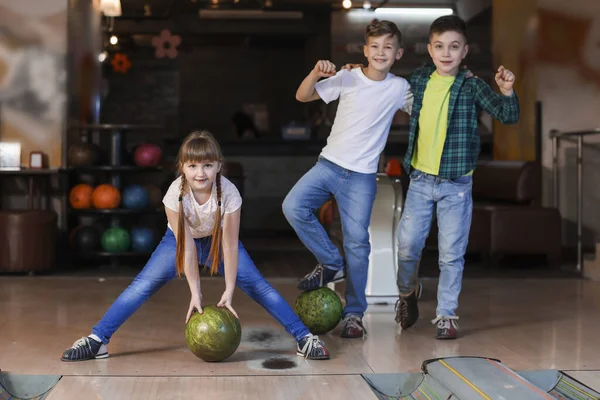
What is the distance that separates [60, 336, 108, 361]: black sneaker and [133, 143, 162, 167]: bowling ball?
4155 mm

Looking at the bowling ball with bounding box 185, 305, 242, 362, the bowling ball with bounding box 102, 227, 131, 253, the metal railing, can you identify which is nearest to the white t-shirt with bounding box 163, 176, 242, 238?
the bowling ball with bounding box 185, 305, 242, 362

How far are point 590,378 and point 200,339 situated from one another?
1656 mm

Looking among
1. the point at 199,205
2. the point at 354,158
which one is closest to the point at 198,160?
the point at 199,205

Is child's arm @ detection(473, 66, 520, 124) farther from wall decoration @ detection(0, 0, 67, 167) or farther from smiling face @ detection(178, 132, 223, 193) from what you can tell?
wall decoration @ detection(0, 0, 67, 167)

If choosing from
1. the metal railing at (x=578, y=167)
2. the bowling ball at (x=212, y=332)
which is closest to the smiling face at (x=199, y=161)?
the bowling ball at (x=212, y=332)

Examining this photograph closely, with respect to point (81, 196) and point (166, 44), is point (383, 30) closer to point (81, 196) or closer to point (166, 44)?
point (81, 196)

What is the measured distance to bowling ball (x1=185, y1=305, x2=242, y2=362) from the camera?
377cm

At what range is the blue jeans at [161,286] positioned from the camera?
396 centimetres

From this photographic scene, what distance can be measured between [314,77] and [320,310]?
1.15 meters

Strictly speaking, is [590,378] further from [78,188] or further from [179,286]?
[78,188]

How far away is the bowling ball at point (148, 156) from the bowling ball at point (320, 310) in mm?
3865

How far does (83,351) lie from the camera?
3938 mm

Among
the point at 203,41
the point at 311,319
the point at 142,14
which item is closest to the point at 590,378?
the point at 311,319

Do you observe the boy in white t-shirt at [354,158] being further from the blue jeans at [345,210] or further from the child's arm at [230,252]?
the child's arm at [230,252]
